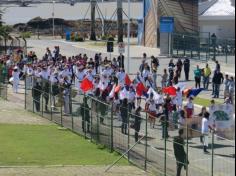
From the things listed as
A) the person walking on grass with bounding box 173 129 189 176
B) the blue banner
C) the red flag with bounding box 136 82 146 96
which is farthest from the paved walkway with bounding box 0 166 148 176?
the blue banner

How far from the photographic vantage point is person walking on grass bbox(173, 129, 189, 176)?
18297 millimetres

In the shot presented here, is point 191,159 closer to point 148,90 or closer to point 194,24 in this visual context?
point 148,90

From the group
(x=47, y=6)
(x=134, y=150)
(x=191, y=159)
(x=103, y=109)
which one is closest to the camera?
(x=191, y=159)

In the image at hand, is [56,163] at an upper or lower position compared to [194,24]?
lower

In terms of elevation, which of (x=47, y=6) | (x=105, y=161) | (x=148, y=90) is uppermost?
(x=47, y=6)

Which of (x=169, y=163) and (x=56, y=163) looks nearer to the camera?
(x=169, y=163)

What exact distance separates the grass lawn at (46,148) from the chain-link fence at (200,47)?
23373 mm

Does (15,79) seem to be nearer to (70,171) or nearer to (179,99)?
(179,99)

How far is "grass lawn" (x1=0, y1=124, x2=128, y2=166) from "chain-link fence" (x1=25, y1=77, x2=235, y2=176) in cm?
54

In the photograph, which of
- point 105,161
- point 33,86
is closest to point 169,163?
point 105,161

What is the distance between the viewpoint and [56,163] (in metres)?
22.1

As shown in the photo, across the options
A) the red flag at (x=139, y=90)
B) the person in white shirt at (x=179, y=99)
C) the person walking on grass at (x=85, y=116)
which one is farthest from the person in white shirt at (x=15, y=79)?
the person walking on grass at (x=85, y=116)

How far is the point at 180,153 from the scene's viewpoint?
18.5 m

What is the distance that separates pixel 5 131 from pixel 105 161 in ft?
22.1
